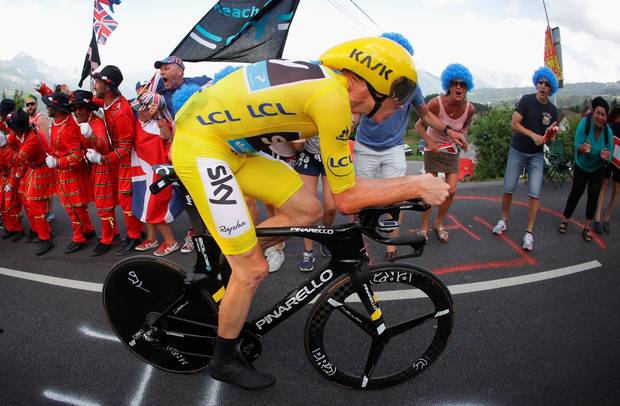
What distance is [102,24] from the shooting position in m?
7.20

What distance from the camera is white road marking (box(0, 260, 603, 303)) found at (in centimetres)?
339

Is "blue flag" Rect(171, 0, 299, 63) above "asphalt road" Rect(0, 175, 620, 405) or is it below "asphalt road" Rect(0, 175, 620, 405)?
above

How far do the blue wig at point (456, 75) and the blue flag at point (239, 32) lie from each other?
2461mm

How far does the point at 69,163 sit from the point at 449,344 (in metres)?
4.38

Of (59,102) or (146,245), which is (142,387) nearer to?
(146,245)

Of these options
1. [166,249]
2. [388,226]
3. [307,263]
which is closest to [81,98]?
[166,249]

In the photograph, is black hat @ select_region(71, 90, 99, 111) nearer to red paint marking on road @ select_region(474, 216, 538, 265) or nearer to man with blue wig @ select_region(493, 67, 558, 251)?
man with blue wig @ select_region(493, 67, 558, 251)

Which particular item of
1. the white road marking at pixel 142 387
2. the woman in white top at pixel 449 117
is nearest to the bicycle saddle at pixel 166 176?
the white road marking at pixel 142 387

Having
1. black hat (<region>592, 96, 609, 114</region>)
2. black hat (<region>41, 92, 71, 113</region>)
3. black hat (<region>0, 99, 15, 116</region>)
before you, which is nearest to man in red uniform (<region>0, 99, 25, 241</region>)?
black hat (<region>0, 99, 15, 116</region>)

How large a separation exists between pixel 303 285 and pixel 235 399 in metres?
0.86

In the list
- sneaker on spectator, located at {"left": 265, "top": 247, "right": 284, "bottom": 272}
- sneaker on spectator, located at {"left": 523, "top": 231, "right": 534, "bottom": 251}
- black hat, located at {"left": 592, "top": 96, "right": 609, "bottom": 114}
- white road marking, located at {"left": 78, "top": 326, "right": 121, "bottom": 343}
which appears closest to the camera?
white road marking, located at {"left": 78, "top": 326, "right": 121, "bottom": 343}

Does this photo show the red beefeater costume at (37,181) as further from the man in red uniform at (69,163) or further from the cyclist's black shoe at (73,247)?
the cyclist's black shoe at (73,247)

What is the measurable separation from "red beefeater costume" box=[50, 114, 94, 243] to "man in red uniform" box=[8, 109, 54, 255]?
234 mm

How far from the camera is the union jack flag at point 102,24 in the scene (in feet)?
23.4
